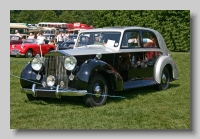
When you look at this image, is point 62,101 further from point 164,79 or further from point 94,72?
point 164,79

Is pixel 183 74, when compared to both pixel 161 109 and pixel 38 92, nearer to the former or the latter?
pixel 161 109

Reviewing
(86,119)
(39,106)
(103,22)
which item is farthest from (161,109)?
(103,22)

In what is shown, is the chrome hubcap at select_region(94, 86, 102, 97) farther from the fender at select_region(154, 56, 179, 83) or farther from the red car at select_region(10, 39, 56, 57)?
the red car at select_region(10, 39, 56, 57)

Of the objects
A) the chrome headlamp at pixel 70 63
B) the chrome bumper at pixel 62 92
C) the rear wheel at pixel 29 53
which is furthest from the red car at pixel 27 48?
the chrome headlamp at pixel 70 63

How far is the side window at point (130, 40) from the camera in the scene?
8250 mm

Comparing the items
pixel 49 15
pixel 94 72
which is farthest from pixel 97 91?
pixel 49 15

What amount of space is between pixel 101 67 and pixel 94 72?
Result: 0.23 meters

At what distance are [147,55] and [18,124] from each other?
3915 millimetres

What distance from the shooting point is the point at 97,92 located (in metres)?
7.09

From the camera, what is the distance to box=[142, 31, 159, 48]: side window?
8855mm

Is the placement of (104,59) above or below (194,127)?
above

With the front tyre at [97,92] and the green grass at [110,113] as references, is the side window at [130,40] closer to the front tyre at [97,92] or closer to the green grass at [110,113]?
the green grass at [110,113]

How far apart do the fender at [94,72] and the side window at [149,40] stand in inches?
67.0

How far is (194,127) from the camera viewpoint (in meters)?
5.88
